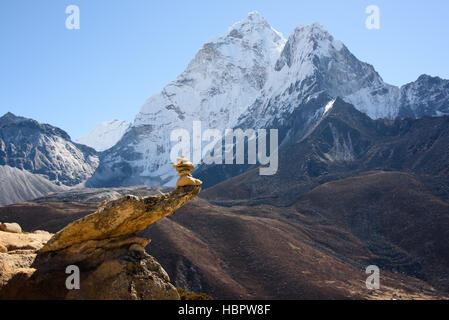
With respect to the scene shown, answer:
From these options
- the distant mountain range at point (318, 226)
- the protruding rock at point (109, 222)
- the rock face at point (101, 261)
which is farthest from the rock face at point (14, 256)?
the distant mountain range at point (318, 226)

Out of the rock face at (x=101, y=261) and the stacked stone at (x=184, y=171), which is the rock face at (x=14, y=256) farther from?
the stacked stone at (x=184, y=171)

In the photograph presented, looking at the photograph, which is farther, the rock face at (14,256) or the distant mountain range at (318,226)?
the distant mountain range at (318,226)

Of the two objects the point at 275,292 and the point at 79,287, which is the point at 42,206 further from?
the point at 79,287

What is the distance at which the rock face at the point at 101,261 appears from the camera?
1476 cm

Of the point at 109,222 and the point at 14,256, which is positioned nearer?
the point at 14,256

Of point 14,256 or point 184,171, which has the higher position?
point 184,171

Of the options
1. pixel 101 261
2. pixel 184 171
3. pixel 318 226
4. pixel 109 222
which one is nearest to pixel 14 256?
pixel 101 261

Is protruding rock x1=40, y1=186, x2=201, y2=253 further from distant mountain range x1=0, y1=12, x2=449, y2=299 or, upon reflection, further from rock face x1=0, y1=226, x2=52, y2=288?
distant mountain range x1=0, y1=12, x2=449, y2=299

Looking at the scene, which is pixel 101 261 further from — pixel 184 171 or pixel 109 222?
pixel 184 171

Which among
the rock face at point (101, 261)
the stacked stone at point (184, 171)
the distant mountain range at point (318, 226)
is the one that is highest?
the stacked stone at point (184, 171)

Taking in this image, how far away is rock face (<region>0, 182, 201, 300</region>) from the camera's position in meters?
14.8

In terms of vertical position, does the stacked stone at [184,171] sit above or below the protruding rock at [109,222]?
above

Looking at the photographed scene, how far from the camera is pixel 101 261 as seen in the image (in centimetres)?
1581

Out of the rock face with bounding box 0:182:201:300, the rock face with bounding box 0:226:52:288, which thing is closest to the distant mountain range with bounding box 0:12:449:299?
the rock face with bounding box 0:226:52:288
